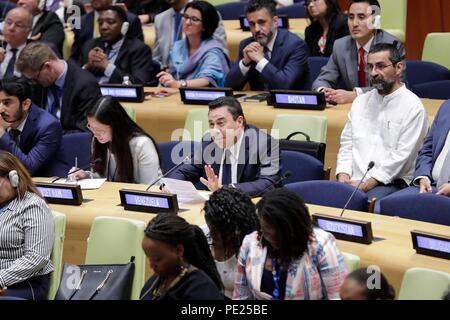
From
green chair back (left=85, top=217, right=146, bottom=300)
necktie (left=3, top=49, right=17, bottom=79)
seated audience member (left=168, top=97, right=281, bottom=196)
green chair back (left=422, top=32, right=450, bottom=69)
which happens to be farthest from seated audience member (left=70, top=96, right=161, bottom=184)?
green chair back (left=422, top=32, right=450, bottom=69)

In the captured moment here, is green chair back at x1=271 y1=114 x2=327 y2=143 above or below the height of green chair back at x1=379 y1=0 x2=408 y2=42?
below

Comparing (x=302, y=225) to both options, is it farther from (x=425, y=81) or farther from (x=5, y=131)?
(x=425, y=81)

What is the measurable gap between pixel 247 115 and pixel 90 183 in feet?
4.37

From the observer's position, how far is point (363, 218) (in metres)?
4.70

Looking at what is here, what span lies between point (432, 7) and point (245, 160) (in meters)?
3.50

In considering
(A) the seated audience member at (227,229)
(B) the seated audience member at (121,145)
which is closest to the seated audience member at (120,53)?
(B) the seated audience member at (121,145)

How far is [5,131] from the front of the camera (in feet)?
19.1

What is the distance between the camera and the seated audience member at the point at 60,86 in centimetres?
639

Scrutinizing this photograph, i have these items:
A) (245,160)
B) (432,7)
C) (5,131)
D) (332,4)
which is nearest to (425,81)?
(332,4)

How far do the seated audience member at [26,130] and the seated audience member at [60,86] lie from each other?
552mm

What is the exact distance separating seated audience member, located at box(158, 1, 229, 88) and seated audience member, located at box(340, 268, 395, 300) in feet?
12.8

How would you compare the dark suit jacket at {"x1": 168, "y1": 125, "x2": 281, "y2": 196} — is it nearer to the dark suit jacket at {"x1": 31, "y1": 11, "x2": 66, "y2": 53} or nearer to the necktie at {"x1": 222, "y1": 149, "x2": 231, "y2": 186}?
the necktie at {"x1": 222, "y1": 149, "x2": 231, "y2": 186}

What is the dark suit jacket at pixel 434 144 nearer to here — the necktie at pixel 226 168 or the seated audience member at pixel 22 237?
the necktie at pixel 226 168

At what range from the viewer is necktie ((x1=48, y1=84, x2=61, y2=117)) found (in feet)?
21.3
